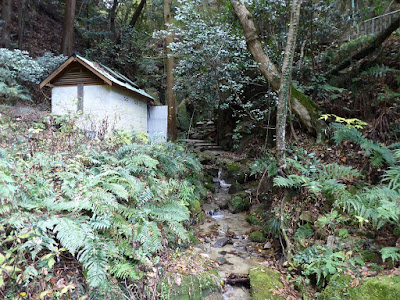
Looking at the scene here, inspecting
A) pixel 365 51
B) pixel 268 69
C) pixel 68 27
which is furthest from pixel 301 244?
pixel 68 27

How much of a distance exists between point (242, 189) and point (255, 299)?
4.63 meters

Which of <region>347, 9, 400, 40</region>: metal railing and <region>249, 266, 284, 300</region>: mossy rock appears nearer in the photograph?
<region>249, 266, 284, 300</region>: mossy rock

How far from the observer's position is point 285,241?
14.9ft

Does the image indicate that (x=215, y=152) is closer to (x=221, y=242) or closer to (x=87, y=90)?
(x=87, y=90)

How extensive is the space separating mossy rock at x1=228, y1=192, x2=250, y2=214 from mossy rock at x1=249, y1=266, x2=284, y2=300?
290 cm

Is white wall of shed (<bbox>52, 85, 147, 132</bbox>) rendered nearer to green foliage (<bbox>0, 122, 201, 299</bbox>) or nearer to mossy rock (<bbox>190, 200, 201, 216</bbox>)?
mossy rock (<bbox>190, 200, 201, 216</bbox>)

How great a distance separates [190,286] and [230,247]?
2.00m

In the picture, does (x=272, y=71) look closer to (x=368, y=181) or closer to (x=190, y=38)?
(x=190, y=38)

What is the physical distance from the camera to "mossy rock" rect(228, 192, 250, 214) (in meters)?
6.96

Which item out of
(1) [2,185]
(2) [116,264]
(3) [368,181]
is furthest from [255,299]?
(1) [2,185]

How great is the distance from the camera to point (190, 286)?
11.0 feet

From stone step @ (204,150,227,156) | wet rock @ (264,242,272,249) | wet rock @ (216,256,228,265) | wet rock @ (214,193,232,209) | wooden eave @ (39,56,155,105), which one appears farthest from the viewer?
stone step @ (204,150,227,156)

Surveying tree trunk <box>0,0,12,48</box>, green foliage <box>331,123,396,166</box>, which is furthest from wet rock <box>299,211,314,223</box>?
tree trunk <box>0,0,12,48</box>

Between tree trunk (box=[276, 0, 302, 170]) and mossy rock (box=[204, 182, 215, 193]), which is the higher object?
tree trunk (box=[276, 0, 302, 170])
